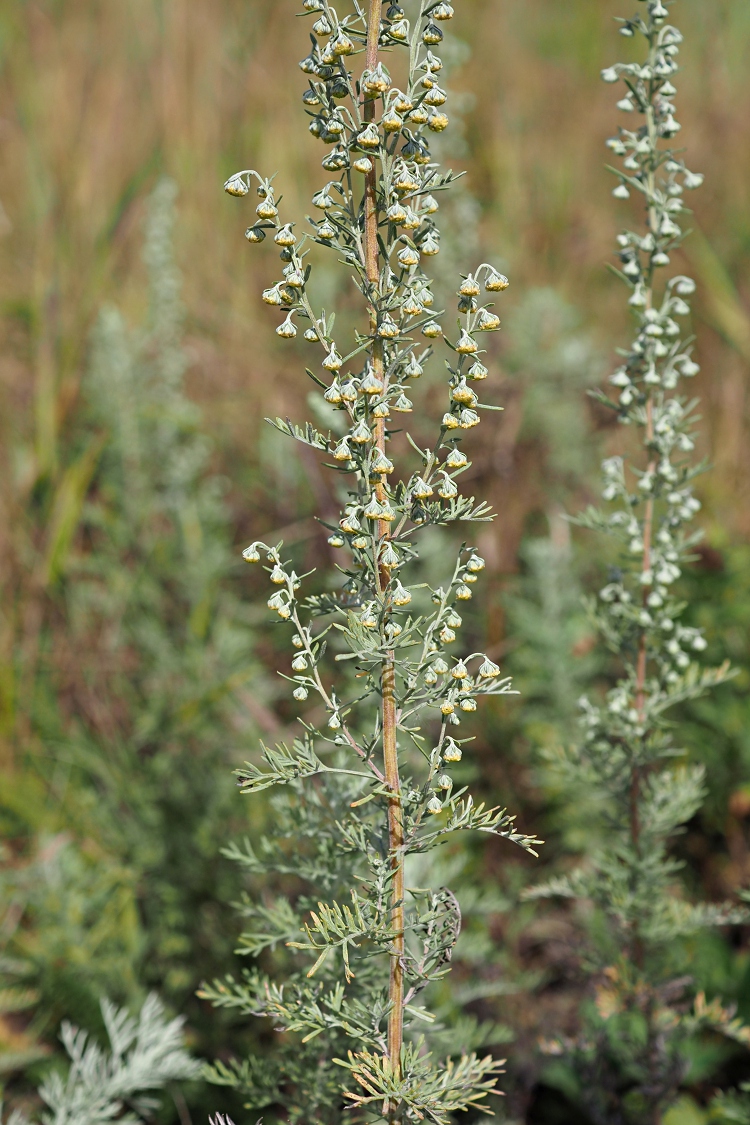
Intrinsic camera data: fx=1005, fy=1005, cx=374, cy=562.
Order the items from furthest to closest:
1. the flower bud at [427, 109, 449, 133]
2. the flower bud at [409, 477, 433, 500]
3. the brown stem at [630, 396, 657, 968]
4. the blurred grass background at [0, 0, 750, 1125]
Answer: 1. the blurred grass background at [0, 0, 750, 1125]
2. the brown stem at [630, 396, 657, 968]
3. the flower bud at [409, 477, 433, 500]
4. the flower bud at [427, 109, 449, 133]

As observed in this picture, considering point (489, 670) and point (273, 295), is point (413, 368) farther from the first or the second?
point (489, 670)

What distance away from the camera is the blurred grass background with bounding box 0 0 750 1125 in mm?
4070

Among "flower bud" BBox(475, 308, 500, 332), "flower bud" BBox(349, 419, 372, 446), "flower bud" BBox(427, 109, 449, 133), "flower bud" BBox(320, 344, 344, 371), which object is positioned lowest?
"flower bud" BBox(349, 419, 372, 446)

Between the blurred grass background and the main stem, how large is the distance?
4.68 feet

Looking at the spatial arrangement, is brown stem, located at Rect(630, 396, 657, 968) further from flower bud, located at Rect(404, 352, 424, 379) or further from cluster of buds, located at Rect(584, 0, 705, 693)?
flower bud, located at Rect(404, 352, 424, 379)

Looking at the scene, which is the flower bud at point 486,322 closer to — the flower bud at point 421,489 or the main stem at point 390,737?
the main stem at point 390,737

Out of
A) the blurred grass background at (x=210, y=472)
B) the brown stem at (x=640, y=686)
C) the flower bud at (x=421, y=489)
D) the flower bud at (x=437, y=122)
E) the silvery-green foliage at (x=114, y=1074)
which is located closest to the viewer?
the flower bud at (x=437, y=122)

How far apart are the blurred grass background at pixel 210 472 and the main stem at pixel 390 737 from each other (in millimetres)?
1426

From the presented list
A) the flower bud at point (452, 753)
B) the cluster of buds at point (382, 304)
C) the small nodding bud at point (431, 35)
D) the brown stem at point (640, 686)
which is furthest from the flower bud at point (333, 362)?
the brown stem at point (640, 686)

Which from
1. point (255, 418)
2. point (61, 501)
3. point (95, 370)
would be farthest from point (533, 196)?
point (61, 501)

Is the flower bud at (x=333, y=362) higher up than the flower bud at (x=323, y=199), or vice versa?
the flower bud at (x=323, y=199)

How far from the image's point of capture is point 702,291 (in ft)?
23.2

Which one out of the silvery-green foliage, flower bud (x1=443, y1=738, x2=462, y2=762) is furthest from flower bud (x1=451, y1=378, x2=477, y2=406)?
the silvery-green foliage

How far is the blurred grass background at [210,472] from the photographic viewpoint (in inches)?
160
